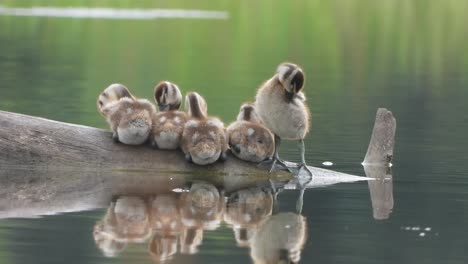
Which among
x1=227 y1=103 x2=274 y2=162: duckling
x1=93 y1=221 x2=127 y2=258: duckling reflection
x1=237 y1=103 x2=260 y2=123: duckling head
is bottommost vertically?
x1=93 y1=221 x2=127 y2=258: duckling reflection

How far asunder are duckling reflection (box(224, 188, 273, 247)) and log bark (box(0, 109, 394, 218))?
40cm

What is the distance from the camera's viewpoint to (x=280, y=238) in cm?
1344

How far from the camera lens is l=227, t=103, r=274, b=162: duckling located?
1725 centimetres

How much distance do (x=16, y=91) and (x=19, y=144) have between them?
13645 mm

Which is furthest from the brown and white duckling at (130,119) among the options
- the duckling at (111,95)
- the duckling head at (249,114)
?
the duckling head at (249,114)

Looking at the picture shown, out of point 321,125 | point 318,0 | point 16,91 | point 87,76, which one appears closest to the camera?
point 321,125

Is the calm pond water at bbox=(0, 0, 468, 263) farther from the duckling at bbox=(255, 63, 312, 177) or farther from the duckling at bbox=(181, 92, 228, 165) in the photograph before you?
the duckling at bbox=(255, 63, 312, 177)

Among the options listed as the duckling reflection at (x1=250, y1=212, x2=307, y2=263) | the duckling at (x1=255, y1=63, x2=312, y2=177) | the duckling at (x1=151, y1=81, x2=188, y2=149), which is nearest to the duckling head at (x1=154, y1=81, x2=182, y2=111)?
the duckling at (x1=151, y1=81, x2=188, y2=149)

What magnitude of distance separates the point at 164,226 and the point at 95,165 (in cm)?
355

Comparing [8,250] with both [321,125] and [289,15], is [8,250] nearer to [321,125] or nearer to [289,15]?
[321,125]

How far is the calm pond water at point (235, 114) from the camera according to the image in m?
13.0

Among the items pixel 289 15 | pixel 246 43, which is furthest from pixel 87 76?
pixel 289 15

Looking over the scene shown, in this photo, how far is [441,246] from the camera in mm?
13141

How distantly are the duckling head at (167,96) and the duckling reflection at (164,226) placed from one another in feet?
6.68
